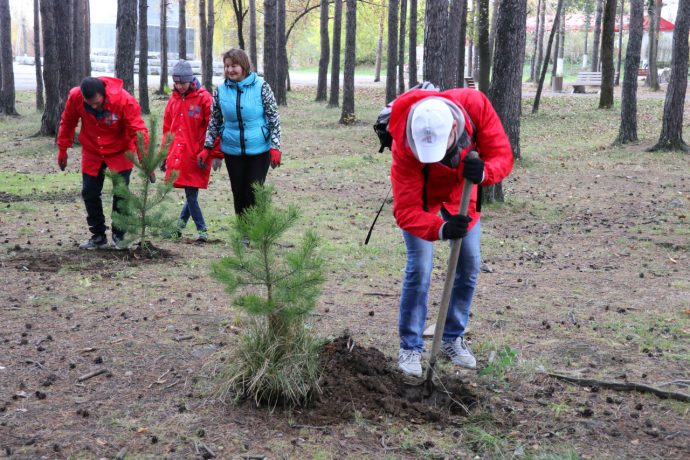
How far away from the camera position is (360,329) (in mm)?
5594

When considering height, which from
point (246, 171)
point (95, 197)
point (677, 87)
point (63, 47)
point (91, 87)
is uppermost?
point (63, 47)

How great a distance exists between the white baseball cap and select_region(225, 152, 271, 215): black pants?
375cm

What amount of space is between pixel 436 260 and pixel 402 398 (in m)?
3.63

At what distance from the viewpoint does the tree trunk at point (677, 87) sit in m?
14.9

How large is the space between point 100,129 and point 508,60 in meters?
5.76

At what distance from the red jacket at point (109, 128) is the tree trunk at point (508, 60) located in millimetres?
5245

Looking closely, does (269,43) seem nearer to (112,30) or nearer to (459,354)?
(459,354)

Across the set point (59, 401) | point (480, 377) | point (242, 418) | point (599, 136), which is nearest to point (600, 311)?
point (480, 377)

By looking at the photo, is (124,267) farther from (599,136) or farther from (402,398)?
(599,136)

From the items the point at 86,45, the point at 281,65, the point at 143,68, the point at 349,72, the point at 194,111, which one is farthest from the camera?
the point at 281,65

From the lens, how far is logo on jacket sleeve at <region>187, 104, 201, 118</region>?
26.2ft

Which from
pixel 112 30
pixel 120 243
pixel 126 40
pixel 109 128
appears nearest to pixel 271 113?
pixel 109 128

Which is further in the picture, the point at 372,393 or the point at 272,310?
the point at 372,393

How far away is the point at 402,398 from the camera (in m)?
4.36
